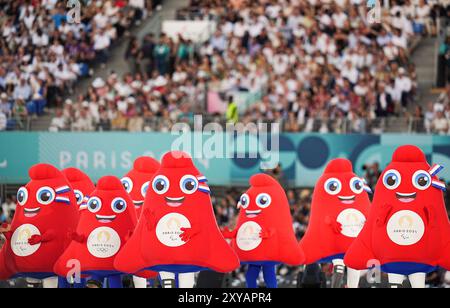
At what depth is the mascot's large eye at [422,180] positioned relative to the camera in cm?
1085

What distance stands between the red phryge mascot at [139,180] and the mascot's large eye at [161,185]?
1.70m

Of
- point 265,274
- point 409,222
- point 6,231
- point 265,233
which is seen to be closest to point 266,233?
point 265,233

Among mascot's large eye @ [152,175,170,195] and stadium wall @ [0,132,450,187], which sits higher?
mascot's large eye @ [152,175,170,195]

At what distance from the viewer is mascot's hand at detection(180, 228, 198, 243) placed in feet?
35.6

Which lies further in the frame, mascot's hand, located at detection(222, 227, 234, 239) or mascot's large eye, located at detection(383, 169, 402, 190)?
mascot's hand, located at detection(222, 227, 234, 239)

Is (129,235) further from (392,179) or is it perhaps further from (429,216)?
(429,216)

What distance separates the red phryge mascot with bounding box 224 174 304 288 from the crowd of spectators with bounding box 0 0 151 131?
8.66m

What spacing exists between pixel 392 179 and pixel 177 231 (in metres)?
2.23

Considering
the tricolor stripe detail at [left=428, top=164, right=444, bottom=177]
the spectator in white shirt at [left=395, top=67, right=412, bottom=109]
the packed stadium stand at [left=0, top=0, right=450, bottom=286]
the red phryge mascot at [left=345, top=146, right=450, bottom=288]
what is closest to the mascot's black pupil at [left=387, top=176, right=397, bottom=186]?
the red phryge mascot at [left=345, top=146, right=450, bottom=288]

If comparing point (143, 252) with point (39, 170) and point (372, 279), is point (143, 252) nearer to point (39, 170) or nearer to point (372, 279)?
point (39, 170)

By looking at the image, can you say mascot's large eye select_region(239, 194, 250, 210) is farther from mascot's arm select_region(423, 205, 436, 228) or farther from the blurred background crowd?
the blurred background crowd

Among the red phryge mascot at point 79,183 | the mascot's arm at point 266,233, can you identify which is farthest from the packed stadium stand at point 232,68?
the mascot's arm at point 266,233

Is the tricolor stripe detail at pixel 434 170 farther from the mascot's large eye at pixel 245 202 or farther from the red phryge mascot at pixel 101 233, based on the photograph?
the red phryge mascot at pixel 101 233

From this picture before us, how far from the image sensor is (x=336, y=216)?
12516 millimetres
